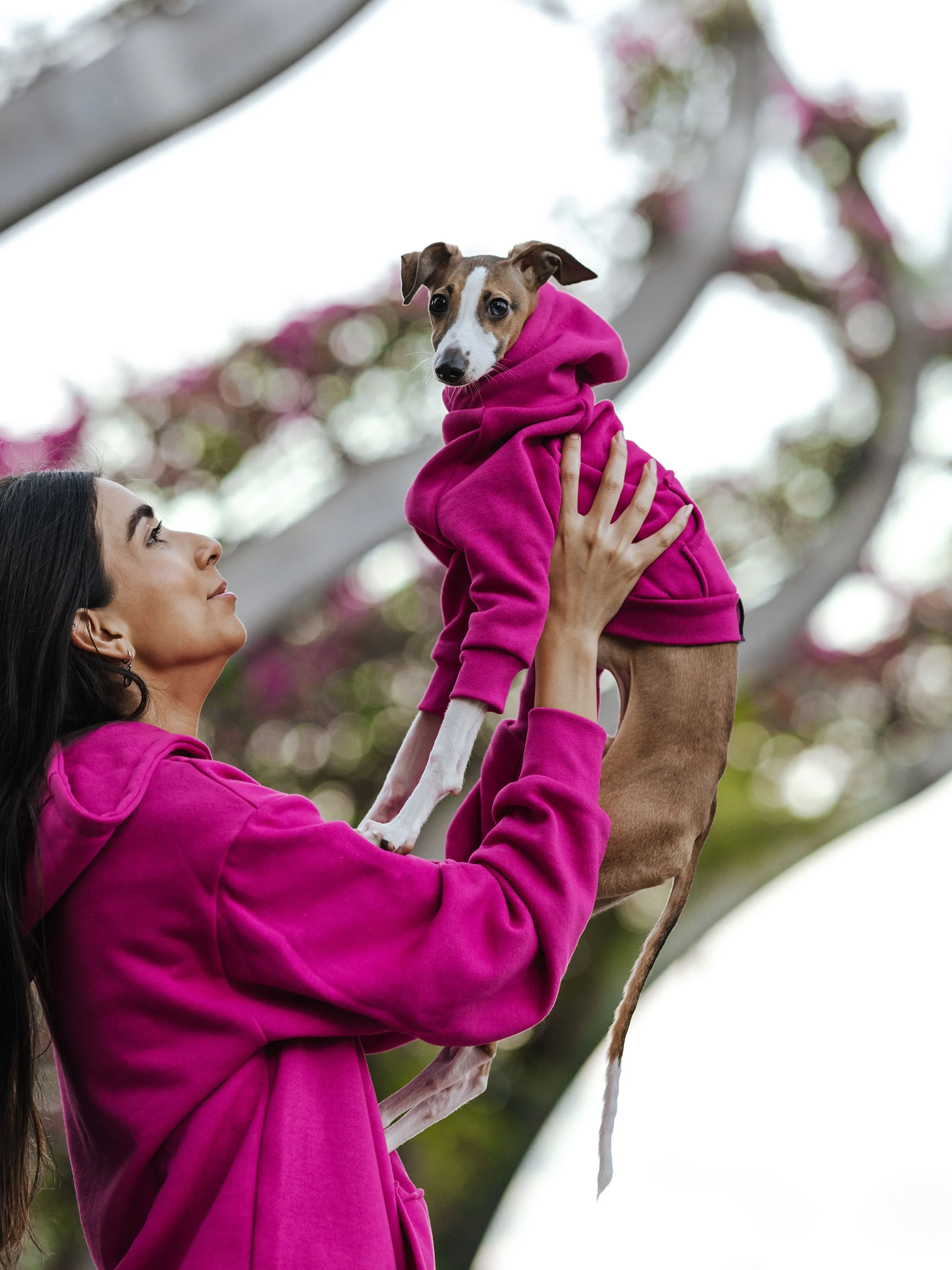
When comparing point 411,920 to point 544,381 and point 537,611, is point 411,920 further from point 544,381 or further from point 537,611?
point 544,381

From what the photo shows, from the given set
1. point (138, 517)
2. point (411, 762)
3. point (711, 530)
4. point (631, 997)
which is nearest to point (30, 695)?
point (138, 517)

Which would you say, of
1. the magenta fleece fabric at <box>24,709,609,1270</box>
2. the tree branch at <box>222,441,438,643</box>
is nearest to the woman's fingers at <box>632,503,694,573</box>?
the magenta fleece fabric at <box>24,709,609,1270</box>

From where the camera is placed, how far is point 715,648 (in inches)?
56.8

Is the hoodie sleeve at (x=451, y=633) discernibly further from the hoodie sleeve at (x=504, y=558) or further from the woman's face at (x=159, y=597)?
the woman's face at (x=159, y=597)

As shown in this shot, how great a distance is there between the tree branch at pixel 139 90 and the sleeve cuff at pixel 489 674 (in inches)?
53.4

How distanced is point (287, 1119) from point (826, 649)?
141 inches

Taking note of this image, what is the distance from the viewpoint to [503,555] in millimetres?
1315

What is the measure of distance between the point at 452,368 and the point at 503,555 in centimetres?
25

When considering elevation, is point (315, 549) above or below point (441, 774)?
below

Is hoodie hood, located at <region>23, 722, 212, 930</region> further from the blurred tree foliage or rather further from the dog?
the blurred tree foliage

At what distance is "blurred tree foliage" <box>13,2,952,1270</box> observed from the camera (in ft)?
11.7

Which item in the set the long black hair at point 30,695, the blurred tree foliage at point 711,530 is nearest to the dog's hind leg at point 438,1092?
the long black hair at point 30,695

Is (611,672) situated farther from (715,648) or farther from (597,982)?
(597,982)

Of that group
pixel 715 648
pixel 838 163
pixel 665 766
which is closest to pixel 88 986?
pixel 665 766
